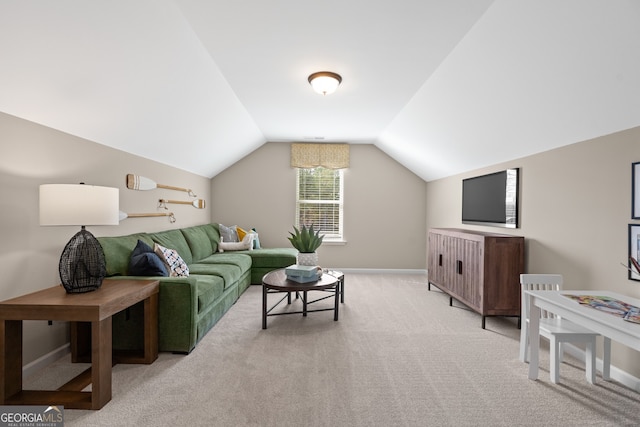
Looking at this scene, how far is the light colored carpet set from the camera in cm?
189

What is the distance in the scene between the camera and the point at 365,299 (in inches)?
173

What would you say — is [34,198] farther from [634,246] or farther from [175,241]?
[634,246]

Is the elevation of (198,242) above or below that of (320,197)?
below

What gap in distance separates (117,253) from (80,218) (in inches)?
36.2

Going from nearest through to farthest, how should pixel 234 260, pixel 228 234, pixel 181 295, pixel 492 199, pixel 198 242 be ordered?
pixel 181 295 → pixel 492 199 → pixel 234 260 → pixel 198 242 → pixel 228 234

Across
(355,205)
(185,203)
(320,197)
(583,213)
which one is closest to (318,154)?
(320,197)

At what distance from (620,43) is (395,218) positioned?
179 inches

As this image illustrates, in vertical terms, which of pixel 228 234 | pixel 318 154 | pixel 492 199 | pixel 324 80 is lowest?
pixel 228 234

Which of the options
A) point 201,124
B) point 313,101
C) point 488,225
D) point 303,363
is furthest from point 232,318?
point 488,225

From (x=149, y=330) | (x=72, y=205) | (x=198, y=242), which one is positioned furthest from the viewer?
(x=198, y=242)

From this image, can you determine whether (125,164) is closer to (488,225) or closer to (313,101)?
(313,101)

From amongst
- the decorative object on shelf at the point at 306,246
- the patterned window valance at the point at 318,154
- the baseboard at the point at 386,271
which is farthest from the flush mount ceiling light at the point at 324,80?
the baseboard at the point at 386,271

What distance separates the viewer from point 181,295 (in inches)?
104

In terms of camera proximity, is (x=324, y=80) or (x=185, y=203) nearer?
(x=324, y=80)
